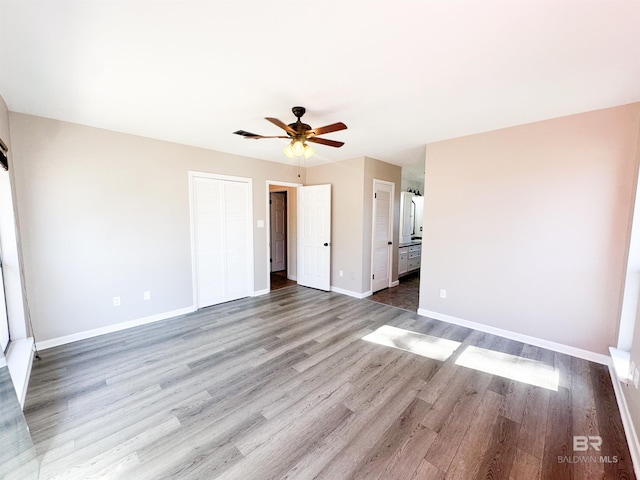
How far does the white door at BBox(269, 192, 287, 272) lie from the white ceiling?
379 centimetres

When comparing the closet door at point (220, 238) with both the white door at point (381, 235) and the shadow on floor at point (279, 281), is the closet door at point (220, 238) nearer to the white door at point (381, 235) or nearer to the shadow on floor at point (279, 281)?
the shadow on floor at point (279, 281)

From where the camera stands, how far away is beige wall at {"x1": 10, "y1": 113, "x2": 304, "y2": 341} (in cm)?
271

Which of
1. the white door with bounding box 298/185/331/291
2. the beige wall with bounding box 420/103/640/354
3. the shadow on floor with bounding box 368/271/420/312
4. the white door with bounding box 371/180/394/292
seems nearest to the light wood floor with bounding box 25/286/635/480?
the beige wall with bounding box 420/103/640/354

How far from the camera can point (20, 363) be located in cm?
229

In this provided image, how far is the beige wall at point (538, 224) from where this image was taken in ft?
8.19

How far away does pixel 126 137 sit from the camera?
3191 mm

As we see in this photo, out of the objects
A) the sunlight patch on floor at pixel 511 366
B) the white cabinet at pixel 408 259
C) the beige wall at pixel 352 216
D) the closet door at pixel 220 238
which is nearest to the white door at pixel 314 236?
the beige wall at pixel 352 216

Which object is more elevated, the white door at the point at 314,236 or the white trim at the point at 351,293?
the white door at the point at 314,236

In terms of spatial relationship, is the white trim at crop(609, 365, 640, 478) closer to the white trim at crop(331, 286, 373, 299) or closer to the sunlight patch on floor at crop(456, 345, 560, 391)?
the sunlight patch on floor at crop(456, 345, 560, 391)

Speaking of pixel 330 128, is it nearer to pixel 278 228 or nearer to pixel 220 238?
pixel 220 238

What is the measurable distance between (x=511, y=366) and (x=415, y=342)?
0.88 metres

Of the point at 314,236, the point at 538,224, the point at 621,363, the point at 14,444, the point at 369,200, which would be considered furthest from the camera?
the point at 314,236

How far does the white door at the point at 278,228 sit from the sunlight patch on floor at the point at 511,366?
4.84 meters

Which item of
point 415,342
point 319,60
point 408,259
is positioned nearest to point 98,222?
point 319,60
